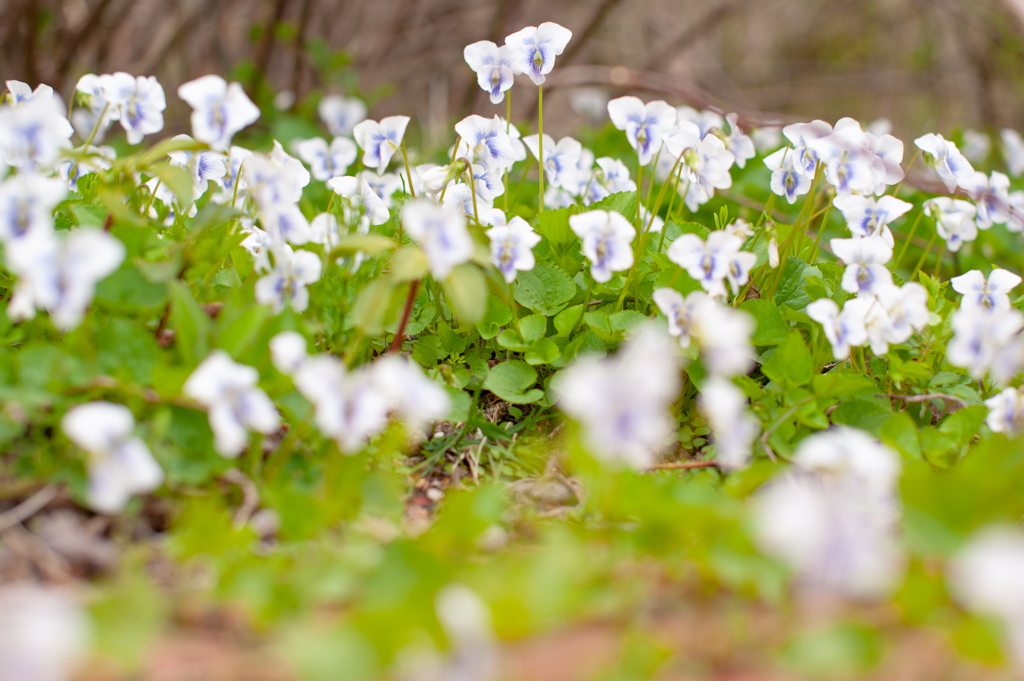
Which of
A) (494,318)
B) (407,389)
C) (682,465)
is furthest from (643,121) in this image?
(407,389)

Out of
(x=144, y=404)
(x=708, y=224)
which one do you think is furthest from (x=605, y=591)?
(x=708, y=224)

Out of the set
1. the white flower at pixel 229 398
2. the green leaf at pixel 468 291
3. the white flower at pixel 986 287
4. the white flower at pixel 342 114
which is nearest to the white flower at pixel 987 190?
the white flower at pixel 986 287

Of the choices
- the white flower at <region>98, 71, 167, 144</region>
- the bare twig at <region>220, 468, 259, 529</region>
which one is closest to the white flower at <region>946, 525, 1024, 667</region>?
the bare twig at <region>220, 468, 259, 529</region>

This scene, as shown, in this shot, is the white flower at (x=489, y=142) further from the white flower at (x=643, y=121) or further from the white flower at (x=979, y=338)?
the white flower at (x=979, y=338)

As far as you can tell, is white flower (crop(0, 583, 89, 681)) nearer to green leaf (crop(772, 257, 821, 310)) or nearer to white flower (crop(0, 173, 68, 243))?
white flower (crop(0, 173, 68, 243))

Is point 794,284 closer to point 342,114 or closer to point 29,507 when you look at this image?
point 29,507

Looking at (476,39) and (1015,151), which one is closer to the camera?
(1015,151)

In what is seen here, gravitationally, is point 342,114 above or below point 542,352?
above
